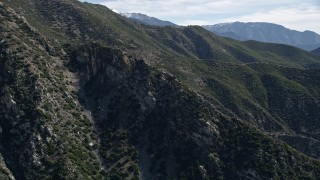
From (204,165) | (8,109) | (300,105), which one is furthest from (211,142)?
(300,105)

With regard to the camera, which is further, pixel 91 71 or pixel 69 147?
pixel 91 71

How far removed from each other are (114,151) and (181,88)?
30.4 metres

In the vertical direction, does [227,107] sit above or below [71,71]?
below

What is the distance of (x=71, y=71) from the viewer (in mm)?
133875

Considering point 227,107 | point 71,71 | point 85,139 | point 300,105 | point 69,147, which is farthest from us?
point 300,105

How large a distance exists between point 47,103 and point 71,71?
2406cm

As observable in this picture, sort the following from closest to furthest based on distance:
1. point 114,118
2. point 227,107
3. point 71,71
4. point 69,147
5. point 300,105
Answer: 1. point 69,147
2. point 114,118
3. point 71,71
4. point 227,107
5. point 300,105

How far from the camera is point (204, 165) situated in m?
109

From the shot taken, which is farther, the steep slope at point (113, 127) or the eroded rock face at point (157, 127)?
the eroded rock face at point (157, 127)

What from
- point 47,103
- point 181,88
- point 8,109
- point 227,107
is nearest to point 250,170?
point 181,88

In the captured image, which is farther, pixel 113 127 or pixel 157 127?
pixel 157 127

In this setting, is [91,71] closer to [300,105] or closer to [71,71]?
[71,71]

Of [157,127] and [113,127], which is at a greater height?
[157,127]

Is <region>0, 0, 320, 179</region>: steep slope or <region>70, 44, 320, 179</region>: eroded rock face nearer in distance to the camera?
<region>0, 0, 320, 179</region>: steep slope
